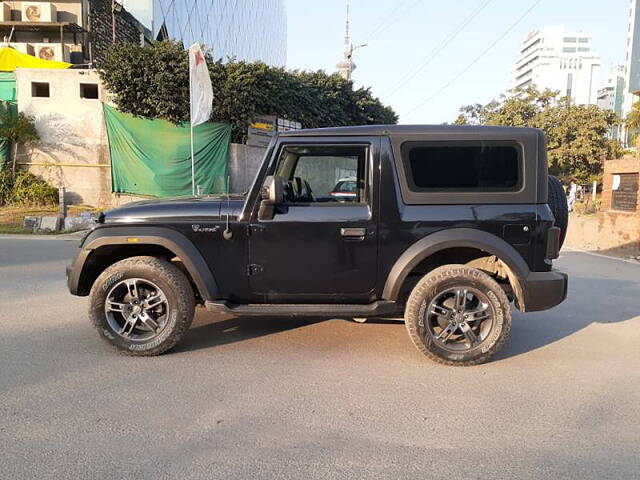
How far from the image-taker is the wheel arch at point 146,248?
13.8ft

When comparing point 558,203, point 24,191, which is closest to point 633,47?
point 24,191

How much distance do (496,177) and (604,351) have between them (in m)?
2.04

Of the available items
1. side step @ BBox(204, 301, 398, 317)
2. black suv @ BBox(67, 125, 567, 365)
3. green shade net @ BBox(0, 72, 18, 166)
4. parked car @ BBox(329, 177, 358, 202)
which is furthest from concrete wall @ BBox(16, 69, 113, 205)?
parked car @ BBox(329, 177, 358, 202)

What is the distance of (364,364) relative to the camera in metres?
4.22

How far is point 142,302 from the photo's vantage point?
4.30 m

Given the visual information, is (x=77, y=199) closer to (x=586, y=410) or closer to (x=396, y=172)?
(x=396, y=172)

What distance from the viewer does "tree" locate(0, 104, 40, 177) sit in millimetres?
15227

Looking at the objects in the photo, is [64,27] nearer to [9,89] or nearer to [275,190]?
[9,89]

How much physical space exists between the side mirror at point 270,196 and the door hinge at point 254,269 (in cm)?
42

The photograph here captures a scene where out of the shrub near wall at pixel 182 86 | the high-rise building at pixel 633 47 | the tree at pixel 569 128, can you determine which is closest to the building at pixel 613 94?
the high-rise building at pixel 633 47

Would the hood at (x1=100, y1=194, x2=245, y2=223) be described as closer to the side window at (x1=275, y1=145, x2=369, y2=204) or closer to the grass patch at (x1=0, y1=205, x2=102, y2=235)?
the side window at (x1=275, y1=145, x2=369, y2=204)

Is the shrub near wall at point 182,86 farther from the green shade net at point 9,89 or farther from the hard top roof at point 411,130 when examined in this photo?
the hard top roof at point 411,130

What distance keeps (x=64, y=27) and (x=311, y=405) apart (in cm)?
2327

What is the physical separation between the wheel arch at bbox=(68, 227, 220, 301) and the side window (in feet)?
3.16
